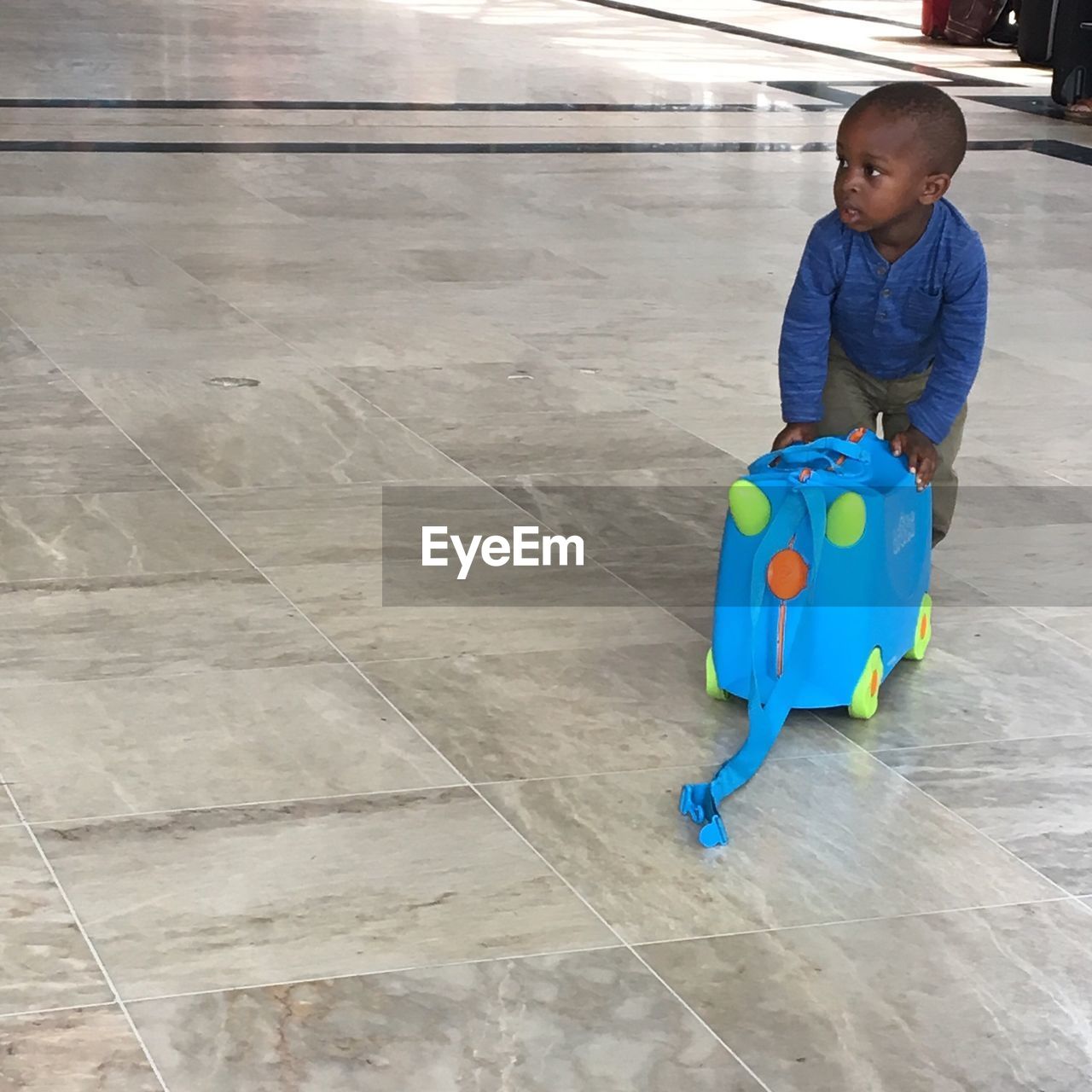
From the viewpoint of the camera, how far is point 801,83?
46.4 ft

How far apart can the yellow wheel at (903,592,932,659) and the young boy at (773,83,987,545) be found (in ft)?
0.79

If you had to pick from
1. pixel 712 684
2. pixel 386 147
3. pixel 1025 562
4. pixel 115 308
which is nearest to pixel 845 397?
pixel 712 684

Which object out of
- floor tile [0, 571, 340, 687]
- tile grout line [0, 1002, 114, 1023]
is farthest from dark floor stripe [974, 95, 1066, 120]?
tile grout line [0, 1002, 114, 1023]

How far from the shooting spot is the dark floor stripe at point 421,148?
9.91 metres

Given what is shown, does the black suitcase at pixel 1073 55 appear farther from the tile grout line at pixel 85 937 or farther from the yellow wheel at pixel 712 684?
the tile grout line at pixel 85 937

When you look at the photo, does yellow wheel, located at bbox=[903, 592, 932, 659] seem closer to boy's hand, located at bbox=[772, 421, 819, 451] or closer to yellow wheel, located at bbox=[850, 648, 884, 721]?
yellow wheel, located at bbox=[850, 648, 884, 721]

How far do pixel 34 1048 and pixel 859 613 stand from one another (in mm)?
1582

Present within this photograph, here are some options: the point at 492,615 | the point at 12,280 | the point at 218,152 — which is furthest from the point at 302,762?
the point at 218,152

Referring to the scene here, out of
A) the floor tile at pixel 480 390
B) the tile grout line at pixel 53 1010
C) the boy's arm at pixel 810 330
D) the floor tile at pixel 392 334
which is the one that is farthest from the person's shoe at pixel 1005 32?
the tile grout line at pixel 53 1010

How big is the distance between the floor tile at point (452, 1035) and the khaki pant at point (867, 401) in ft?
4.87

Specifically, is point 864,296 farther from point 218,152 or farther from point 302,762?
point 218,152

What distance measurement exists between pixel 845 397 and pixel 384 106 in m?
8.73

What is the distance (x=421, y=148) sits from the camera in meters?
10.4

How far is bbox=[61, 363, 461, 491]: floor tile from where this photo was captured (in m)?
4.81
